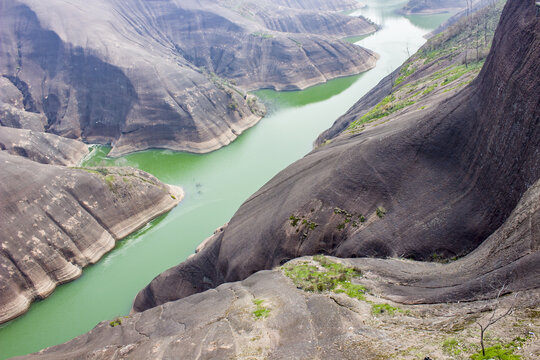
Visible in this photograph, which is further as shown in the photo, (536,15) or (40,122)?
(40,122)

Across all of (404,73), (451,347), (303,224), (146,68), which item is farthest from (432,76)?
(146,68)

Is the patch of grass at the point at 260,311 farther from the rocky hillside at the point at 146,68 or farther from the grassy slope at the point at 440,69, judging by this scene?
the rocky hillside at the point at 146,68

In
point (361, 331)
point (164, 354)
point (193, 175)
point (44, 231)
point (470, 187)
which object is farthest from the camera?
point (193, 175)

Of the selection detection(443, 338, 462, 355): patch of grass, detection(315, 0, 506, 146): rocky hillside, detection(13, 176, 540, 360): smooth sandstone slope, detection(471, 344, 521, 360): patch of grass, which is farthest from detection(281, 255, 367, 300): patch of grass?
detection(315, 0, 506, 146): rocky hillside

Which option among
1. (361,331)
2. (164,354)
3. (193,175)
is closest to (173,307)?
(164,354)

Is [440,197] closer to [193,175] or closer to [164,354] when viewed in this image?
[164,354]

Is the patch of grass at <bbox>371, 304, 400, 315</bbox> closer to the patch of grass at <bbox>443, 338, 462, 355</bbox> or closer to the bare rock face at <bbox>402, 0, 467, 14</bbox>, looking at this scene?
the patch of grass at <bbox>443, 338, 462, 355</bbox>
